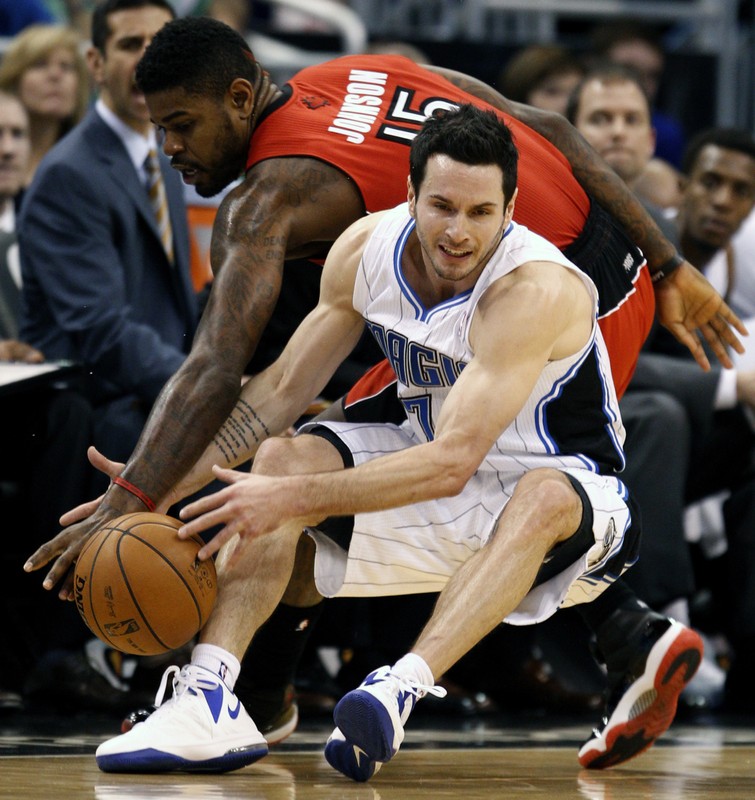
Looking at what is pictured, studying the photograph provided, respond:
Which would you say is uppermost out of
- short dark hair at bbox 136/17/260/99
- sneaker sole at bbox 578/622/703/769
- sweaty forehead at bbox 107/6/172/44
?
short dark hair at bbox 136/17/260/99

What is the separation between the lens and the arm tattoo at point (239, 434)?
3.61 metres

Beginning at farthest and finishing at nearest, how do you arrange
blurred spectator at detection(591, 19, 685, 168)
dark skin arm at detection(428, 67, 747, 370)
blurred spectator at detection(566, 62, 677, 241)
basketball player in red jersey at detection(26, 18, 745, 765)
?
blurred spectator at detection(591, 19, 685, 168) → blurred spectator at detection(566, 62, 677, 241) → dark skin arm at detection(428, 67, 747, 370) → basketball player in red jersey at detection(26, 18, 745, 765)

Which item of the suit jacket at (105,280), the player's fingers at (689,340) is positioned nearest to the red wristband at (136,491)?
the suit jacket at (105,280)

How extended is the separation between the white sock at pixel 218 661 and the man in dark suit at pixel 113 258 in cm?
166

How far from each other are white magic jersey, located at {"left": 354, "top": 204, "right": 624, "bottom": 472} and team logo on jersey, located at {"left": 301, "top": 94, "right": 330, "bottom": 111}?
0.49 meters

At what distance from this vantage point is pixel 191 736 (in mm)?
3111

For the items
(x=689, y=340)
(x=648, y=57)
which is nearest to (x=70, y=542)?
(x=689, y=340)

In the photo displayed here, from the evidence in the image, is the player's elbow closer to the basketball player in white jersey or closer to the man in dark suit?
the basketball player in white jersey

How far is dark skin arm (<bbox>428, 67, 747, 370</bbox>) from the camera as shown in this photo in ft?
13.3

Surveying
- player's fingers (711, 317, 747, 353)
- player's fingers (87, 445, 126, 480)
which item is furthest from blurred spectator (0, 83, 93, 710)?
player's fingers (711, 317, 747, 353)

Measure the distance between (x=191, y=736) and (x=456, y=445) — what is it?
2.69 ft

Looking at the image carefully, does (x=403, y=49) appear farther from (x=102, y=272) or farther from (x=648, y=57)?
(x=102, y=272)

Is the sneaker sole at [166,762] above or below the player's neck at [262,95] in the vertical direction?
below

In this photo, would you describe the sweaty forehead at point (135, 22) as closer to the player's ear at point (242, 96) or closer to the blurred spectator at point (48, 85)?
the blurred spectator at point (48, 85)
